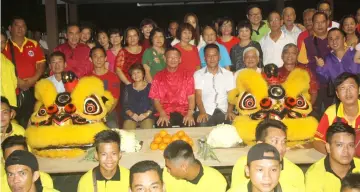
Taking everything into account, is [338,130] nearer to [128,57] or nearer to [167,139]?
[167,139]

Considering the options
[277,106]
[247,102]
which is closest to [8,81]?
[247,102]

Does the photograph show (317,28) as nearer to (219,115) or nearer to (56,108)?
(219,115)

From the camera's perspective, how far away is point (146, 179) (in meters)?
2.62

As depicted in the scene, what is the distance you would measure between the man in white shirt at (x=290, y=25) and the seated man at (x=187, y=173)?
330 cm

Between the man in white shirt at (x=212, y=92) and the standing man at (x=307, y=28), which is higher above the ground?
the standing man at (x=307, y=28)

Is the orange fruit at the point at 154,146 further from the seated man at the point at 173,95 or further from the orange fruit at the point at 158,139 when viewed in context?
the seated man at the point at 173,95

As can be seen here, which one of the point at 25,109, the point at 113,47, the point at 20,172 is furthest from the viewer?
the point at 113,47

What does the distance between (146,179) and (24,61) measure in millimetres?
3436

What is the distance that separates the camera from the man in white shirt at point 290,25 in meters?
5.91

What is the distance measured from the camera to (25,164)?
112 inches

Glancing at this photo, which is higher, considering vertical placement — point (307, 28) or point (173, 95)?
point (307, 28)

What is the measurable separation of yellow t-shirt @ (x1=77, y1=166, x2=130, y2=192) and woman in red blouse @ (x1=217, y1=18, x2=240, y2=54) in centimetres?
300

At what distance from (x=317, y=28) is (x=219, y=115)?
1570 mm

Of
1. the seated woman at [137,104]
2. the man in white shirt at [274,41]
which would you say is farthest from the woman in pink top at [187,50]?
Result: the man in white shirt at [274,41]
